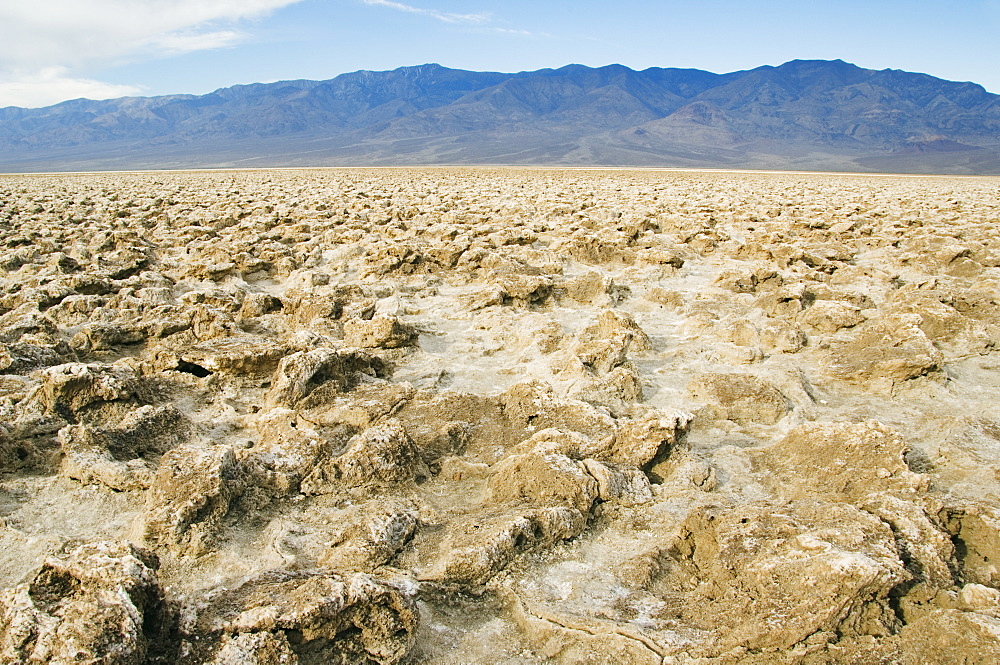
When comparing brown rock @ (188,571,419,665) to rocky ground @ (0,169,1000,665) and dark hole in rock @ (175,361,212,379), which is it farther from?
dark hole in rock @ (175,361,212,379)

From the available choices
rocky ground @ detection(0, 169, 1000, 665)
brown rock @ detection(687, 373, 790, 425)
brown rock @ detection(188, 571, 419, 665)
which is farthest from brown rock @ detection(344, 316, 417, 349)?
brown rock @ detection(188, 571, 419, 665)

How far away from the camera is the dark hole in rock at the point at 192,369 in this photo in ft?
11.7

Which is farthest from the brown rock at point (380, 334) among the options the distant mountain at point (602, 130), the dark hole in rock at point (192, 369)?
the distant mountain at point (602, 130)

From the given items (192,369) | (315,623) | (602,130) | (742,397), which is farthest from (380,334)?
(602,130)

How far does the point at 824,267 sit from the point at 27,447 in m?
6.40

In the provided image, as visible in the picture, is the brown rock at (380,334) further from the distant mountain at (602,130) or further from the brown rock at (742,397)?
the distant mountain at (602,130)

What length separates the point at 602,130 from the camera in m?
130

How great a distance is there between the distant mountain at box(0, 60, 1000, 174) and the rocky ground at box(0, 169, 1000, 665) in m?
72.6

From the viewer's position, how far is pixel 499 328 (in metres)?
4.54

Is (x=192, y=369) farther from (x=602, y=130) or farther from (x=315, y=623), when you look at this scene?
(x=602, y=130)

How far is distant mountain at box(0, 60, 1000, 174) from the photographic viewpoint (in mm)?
88750

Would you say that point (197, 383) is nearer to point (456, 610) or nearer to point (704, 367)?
point (456, 610)

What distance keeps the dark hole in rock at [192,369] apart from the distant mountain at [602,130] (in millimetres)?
73936

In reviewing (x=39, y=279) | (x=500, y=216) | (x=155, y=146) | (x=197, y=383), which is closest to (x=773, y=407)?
(x=197, y=383)
